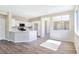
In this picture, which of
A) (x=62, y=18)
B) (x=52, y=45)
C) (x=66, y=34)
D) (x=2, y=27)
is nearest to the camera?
(x=52, y=45)

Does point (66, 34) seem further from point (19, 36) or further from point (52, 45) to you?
point (19, 36)

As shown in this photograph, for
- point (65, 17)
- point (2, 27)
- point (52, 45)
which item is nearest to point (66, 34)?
point (65, 17)

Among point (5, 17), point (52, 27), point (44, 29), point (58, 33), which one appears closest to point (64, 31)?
point (58, 33)

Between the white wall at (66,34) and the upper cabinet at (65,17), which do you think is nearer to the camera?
the white wall at (66,34)

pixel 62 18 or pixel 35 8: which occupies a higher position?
pixel 35 8

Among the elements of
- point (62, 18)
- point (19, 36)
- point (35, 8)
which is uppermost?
point (35, 8)

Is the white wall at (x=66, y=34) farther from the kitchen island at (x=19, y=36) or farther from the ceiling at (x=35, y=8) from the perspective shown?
the kitchen island at (x=19, y=36)

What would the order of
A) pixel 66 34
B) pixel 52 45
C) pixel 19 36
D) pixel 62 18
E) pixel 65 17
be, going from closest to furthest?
pixel 52 45, pixel 19 36, pixel 66 34, pixel 65 17, pixel 62 18

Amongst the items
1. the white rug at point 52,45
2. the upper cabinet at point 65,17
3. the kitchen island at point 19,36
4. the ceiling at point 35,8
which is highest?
the ceiling at point 35,8

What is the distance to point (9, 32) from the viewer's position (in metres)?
7.01

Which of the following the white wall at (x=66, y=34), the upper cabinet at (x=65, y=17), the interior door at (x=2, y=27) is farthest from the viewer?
the interior door at (x=2, y=27)

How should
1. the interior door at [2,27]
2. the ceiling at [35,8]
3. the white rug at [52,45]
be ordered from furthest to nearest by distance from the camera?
the interior door at [2,27], the ceiling at [35,8], the white rug at [52,45]

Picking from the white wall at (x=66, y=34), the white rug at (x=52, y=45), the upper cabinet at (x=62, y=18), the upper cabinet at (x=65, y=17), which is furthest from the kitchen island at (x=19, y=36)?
the upper cabinet at (x=65, y=17)
